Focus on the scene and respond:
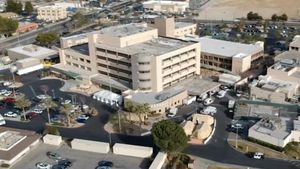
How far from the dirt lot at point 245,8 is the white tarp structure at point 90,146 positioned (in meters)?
58.3

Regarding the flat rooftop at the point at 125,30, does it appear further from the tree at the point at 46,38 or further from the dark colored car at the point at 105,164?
the dark colored car at the point at 105,164

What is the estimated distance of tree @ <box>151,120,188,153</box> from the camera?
29438 mm

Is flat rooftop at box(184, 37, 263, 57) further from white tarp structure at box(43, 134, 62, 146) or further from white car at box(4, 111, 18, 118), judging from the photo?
white tarp structure at box(43, 134, 62, 146)

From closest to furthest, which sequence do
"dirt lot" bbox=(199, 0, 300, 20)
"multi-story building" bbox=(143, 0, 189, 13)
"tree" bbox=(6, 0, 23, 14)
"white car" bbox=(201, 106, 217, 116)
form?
"white car" bbox=(201, 106, 217, 116), "dirt lot" bbox=(199, 0, 300, 20), "tree" bbox=(6, 0, 23, 14), "multi-story building" bbox=(143, 0, 189, 13)

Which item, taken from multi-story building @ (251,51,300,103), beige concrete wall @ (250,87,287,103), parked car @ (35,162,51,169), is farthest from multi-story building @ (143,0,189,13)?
parked car @ (35,162,51,169)

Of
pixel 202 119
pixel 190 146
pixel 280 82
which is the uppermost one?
pixel 280 82

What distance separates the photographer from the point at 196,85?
1746 inches

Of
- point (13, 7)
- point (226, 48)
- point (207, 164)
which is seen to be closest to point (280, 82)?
point (226, 48)

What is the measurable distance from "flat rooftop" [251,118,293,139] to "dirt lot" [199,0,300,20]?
5149 centimetres

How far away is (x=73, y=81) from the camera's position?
160 feet

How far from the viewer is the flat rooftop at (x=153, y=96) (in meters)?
40.0

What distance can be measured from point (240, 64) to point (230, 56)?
6.22 ft

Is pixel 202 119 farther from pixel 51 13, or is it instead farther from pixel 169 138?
pixel 51 13

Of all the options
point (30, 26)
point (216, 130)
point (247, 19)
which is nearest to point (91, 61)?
point (216, 130)
